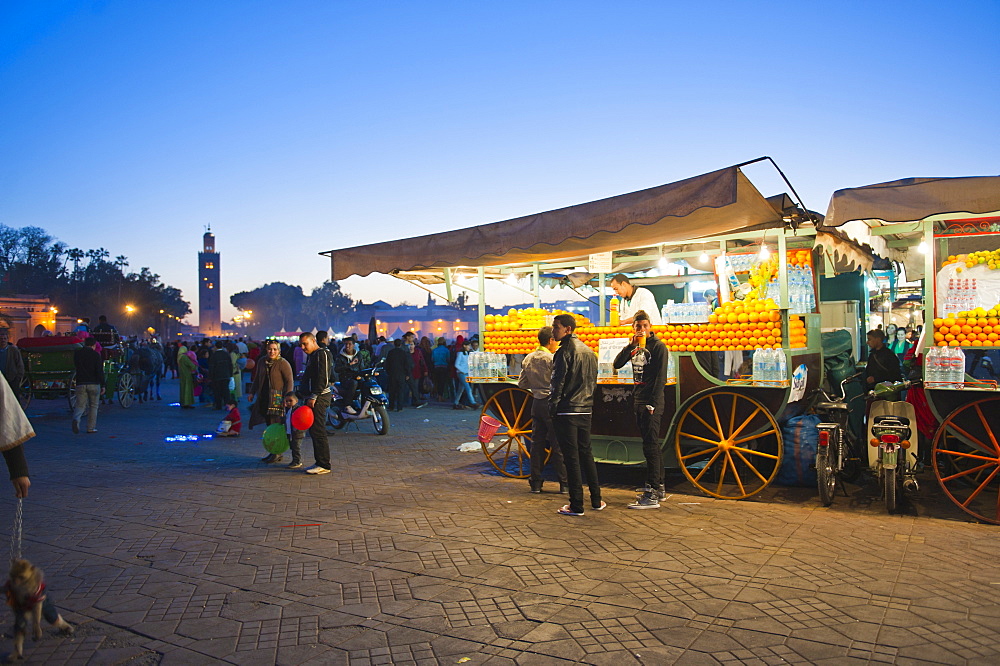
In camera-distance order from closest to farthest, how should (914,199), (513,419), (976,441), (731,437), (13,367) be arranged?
(914,199)
(976,441)
(731,437)
(513,419)
(13,367)

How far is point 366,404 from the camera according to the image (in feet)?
41.2

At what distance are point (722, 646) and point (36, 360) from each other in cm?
1752

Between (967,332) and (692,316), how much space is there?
240 centimetres

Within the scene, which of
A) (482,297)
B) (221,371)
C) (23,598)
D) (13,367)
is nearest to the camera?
(23,598)

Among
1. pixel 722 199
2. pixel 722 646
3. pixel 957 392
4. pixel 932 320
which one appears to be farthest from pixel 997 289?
pixel 722 646

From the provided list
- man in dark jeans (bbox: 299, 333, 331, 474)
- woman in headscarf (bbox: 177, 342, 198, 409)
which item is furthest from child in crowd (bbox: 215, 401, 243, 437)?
woman in headscarf (bbox: 177, 342, 198, 409)

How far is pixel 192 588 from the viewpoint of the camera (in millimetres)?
4594

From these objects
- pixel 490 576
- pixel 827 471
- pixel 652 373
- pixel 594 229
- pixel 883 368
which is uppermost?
pixel 594 229

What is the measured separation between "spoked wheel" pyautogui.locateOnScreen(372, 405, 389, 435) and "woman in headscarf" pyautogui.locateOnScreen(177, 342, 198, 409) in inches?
287

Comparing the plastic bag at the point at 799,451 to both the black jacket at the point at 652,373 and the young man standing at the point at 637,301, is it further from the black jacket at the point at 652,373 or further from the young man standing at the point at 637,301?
the young man standing at the point at 637,301

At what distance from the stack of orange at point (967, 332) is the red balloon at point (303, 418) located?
21.9 feet

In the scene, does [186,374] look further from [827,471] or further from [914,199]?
[914,199]

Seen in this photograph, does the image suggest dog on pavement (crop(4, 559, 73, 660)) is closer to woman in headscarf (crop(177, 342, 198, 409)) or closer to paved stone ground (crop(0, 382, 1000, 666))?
paved stone ground (crop(0, 382, 1000, 666))

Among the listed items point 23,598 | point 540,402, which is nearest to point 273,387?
point 540,402
